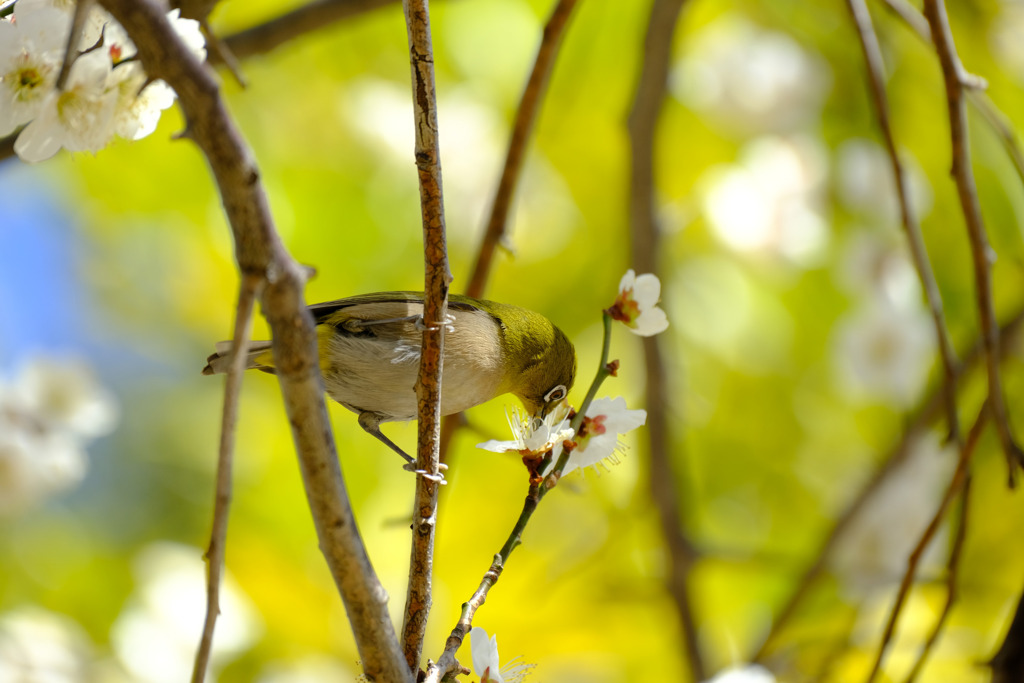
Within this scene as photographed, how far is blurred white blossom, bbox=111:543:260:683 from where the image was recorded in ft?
10.7

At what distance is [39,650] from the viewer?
10.1 ft

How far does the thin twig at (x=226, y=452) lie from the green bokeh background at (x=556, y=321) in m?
2.48

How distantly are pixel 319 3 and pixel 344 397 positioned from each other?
Answer: 58.5 inches

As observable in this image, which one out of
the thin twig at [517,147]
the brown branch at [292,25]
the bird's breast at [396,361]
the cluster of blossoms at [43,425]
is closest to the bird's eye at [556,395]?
the bird's breast at [396,361]

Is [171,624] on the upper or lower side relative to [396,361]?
lower

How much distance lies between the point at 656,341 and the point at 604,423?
220 centimetres

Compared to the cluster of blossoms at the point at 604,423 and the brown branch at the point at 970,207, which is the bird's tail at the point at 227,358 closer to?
the cluster of blossoms at the point at 604,423

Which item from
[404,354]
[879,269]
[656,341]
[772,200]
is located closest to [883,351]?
[879,269]

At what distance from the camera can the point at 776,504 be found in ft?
13.7

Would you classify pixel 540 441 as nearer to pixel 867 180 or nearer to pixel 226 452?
pixel 226 452

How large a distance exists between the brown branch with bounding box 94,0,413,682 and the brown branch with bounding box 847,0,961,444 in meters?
1.62

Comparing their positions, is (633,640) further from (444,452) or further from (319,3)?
(319,3)

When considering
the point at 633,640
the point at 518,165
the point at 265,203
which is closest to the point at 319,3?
the point at 518,165

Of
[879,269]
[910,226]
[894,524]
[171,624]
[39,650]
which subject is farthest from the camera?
[879,269]
